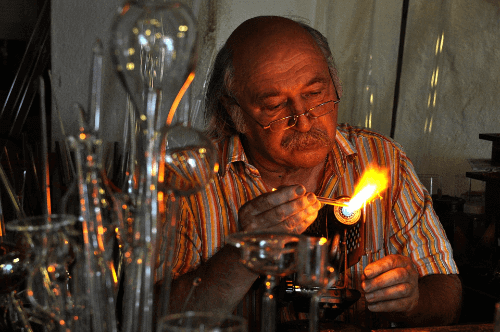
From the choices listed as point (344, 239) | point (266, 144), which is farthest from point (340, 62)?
point (344, 239)

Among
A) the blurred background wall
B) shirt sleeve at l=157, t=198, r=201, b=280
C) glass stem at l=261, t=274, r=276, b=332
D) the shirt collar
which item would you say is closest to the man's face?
the shirt collar

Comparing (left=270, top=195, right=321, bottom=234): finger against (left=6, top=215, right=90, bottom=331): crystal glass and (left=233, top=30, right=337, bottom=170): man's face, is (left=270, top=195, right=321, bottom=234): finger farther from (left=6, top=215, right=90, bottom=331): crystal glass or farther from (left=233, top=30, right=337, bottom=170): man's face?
(left=6, top=215, right=90, bottom=331): crystal glass

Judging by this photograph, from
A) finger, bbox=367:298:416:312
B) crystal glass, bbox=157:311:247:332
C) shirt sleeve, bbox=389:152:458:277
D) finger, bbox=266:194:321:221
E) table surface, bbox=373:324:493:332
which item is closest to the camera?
crystal glass, bbox=157:311:247:332

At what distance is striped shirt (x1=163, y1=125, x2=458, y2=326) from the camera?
2092mm

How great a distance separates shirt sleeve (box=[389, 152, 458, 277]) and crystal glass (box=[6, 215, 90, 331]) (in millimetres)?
1506

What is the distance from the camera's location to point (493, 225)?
9.49 feet

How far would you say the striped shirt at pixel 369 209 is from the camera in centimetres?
209

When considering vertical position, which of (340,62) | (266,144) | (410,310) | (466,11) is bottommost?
(410,310)

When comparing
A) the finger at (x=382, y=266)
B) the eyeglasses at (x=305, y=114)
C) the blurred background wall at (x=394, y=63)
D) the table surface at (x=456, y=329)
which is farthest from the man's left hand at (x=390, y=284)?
the blurred background wall at (x=394, y=63)

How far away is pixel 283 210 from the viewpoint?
61.4 inches

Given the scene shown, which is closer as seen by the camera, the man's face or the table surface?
the table surface

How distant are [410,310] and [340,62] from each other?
2350mm

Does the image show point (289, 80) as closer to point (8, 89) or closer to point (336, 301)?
point (336, 301)

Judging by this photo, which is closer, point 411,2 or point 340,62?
point 411,2
